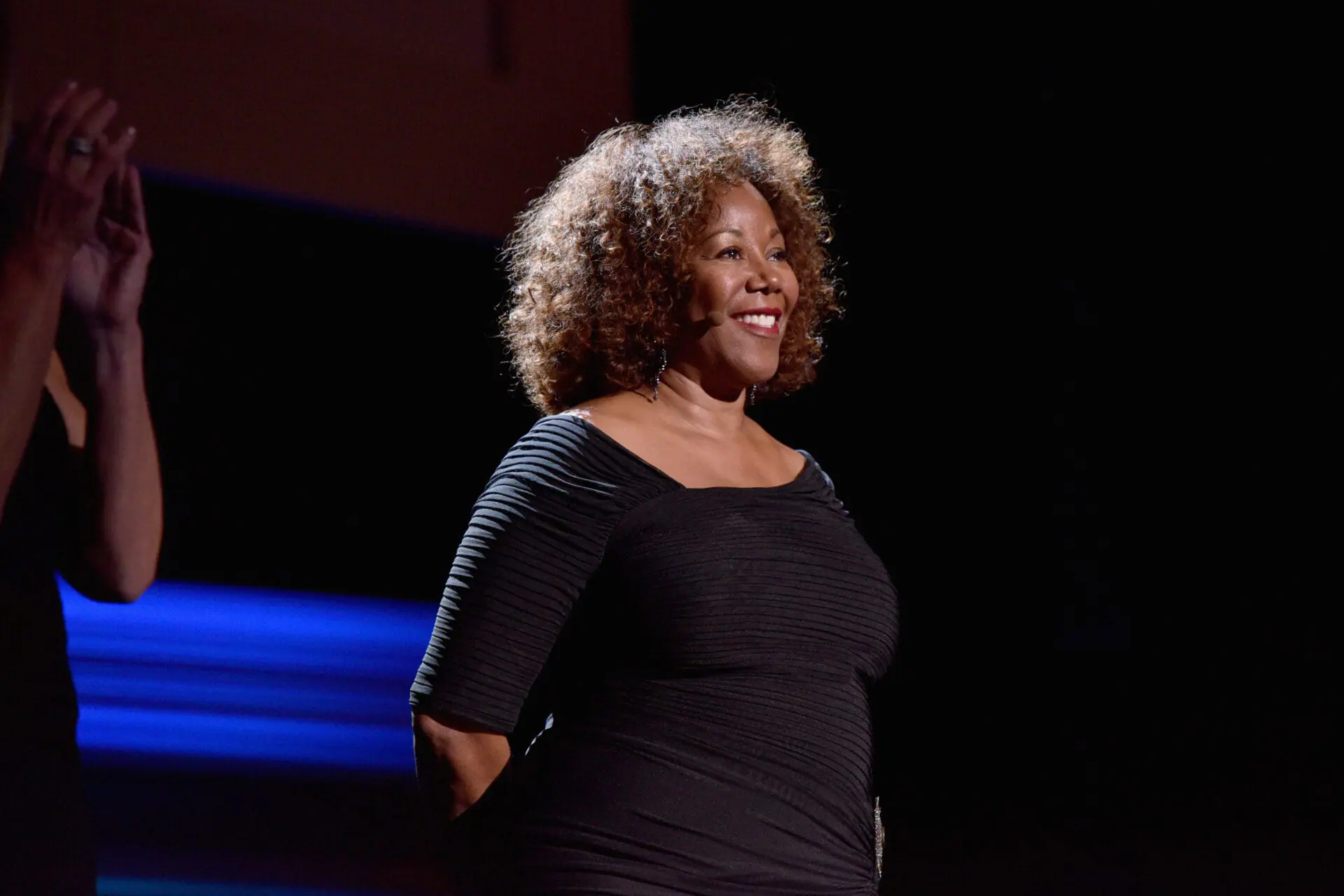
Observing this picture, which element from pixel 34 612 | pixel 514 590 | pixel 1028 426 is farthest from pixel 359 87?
pixel 1028 426

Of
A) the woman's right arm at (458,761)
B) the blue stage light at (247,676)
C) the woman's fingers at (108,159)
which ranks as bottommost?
the blue stage light at (247,676)

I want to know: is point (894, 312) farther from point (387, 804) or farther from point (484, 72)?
point (387, 804)

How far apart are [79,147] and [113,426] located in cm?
37

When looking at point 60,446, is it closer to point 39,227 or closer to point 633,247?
point 39,227

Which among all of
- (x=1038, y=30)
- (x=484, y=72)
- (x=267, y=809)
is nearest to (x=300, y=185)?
(x=484, y=72)

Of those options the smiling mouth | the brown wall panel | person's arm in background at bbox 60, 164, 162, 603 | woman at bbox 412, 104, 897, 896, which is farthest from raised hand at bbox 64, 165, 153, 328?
the smiling mouth

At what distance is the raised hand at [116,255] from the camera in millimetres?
1729

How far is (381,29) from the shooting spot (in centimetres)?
243

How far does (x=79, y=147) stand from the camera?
1700 mm

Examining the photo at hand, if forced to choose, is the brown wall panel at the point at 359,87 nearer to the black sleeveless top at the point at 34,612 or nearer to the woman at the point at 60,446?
the woman at the point at 60,446

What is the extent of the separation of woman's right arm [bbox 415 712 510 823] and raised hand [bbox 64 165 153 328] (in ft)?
2.40

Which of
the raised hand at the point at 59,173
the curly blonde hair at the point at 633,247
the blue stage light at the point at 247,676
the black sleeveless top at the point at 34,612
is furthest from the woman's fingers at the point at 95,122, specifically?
the blue stage light at the point at 247,676

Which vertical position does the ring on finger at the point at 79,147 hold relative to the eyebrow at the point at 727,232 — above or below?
above

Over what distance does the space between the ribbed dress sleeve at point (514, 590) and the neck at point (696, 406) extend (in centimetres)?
19
